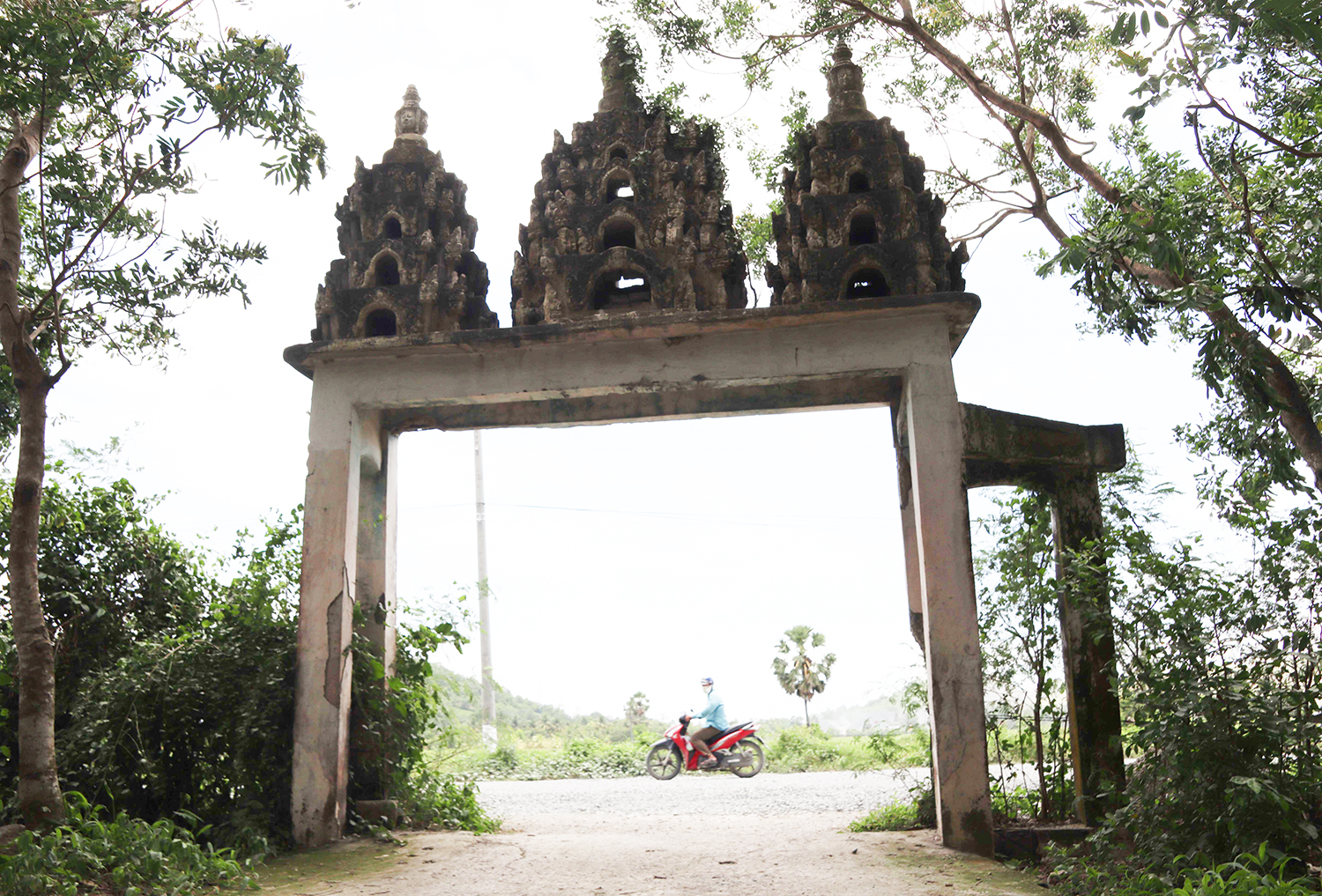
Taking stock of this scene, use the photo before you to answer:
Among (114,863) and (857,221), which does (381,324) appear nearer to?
(857,221)

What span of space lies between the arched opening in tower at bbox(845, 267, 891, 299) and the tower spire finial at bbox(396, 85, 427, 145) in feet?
12.9

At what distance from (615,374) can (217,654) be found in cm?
359

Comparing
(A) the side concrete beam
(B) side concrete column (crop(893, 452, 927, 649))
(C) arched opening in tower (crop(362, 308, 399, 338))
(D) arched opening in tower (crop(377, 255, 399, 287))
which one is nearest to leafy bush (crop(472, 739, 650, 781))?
(B) side concrete column (crop(893, 452, 927, 649))

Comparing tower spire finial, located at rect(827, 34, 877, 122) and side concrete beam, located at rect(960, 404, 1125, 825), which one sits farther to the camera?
tower spire finial, located at rect(827, 34, 877, 122)

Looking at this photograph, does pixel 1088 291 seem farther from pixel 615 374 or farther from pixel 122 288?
pixel 122 288

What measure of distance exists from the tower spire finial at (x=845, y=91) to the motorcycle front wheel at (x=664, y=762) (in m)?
10.5

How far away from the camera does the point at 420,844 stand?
24.8 ft

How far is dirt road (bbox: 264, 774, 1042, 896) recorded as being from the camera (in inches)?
238

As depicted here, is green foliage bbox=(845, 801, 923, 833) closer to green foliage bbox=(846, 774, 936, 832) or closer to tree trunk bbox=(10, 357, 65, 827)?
green foliage bbox=(846, 774, 936, 832)

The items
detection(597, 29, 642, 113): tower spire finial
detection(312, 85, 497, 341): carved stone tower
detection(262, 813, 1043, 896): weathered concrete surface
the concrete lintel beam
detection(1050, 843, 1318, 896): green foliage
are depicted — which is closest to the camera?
detection(1050, 843, 1318, 896): green foliage

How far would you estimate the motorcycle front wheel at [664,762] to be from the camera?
1605 cm

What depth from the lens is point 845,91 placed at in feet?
28.7

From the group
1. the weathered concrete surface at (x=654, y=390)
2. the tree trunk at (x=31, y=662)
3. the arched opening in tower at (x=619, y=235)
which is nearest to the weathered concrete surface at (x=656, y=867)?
the weathered concrete surface at (x=654, y=390)

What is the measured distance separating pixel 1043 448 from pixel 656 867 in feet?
13.1
